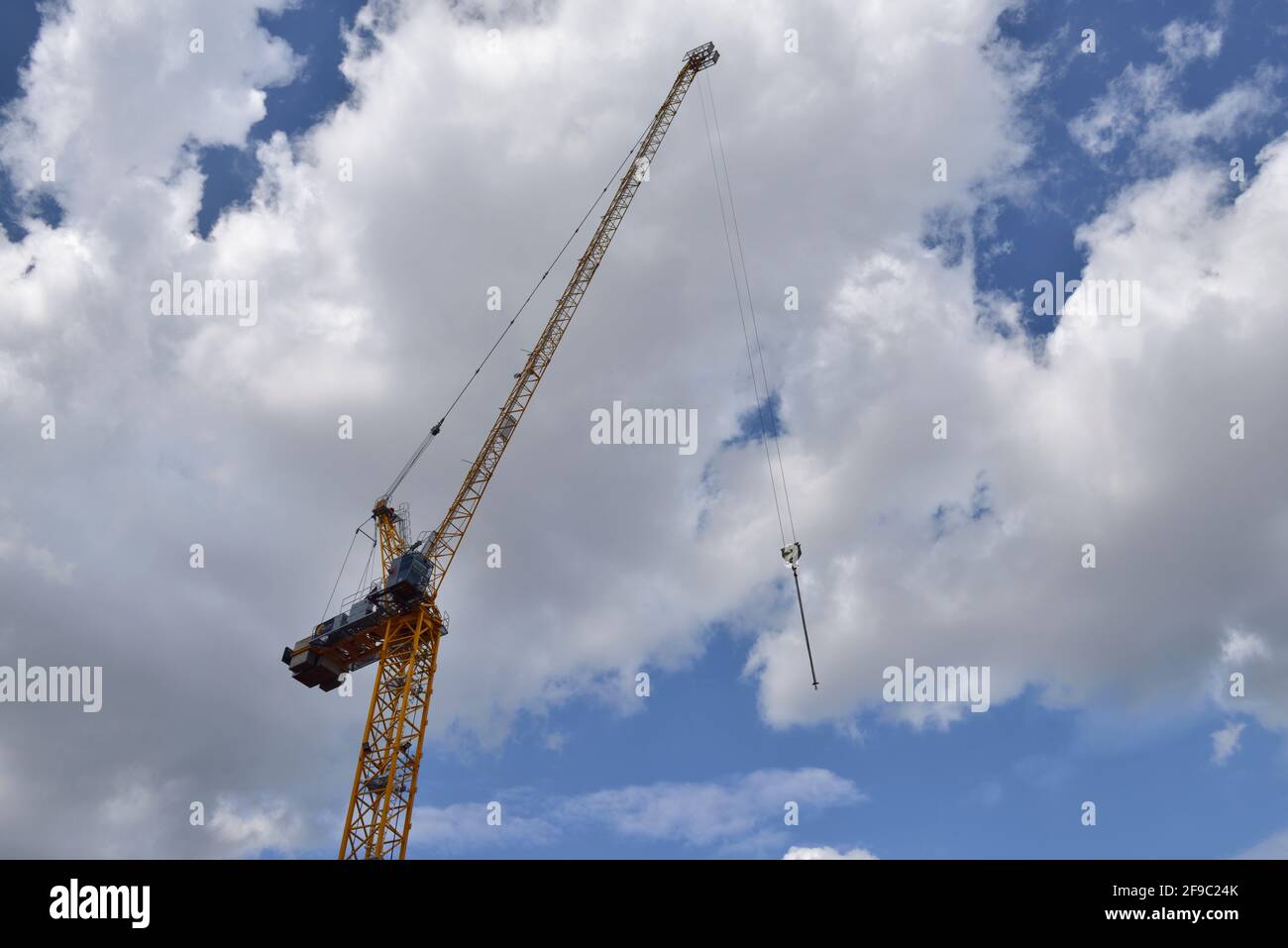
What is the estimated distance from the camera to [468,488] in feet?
312
